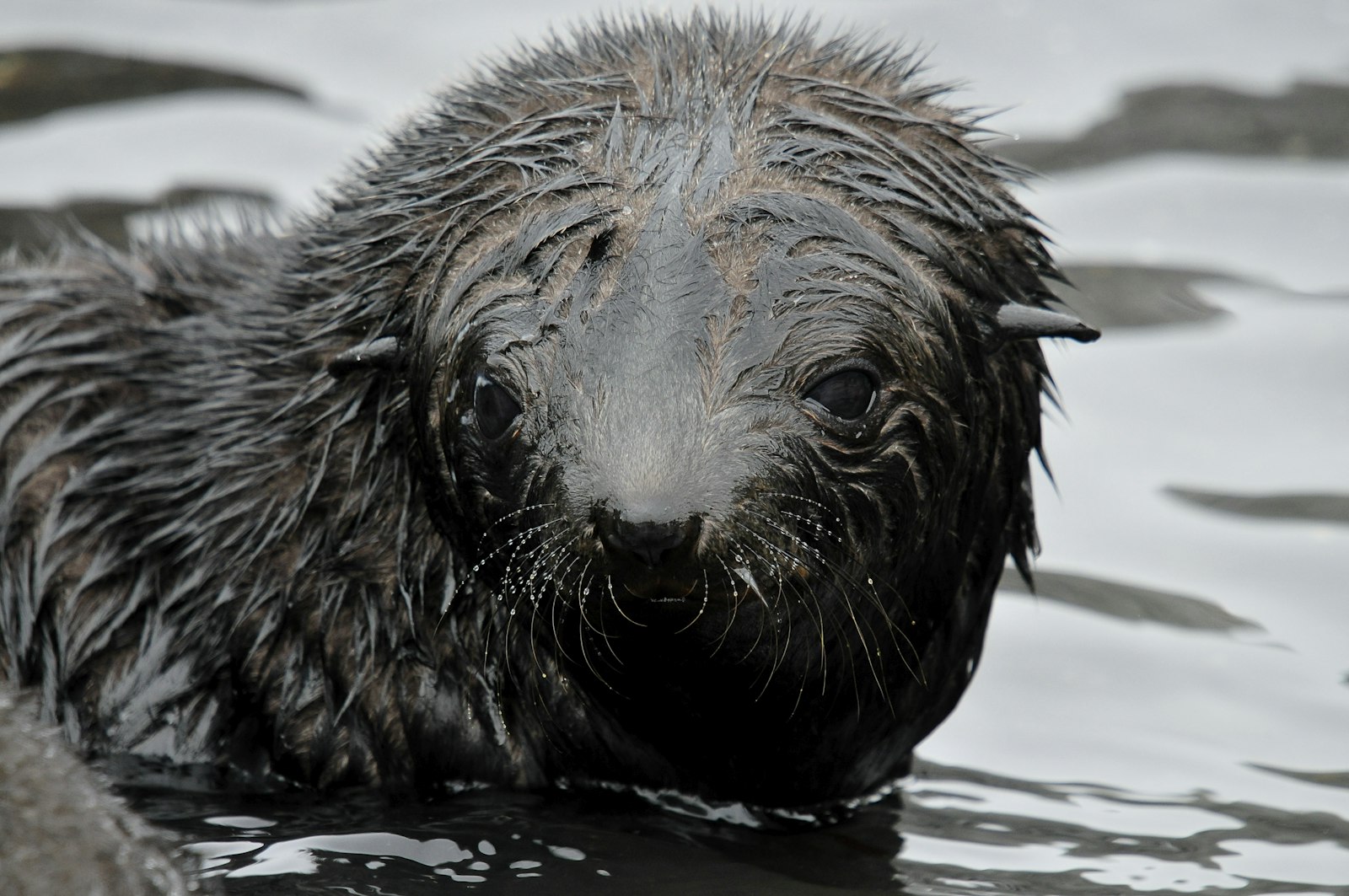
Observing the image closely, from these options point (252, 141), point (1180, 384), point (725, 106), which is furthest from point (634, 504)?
point (252, 141)

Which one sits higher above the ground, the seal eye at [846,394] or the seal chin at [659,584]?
the seal eye at [846,394]

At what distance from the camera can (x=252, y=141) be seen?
1167 cm

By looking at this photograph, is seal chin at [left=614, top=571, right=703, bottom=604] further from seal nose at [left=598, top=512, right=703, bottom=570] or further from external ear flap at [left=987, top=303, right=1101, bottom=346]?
external ear flap at [left=987, top=303, right=1101, bottom=346]

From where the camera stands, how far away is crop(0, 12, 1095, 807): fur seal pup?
205 inches

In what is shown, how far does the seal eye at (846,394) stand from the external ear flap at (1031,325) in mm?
560

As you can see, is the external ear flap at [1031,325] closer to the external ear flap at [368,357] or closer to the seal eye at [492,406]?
the seal eye at [492,406]

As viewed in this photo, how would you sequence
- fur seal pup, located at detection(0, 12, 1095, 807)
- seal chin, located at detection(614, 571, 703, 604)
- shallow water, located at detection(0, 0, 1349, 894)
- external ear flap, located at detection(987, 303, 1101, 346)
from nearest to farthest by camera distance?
seal chin, located at detection(614, 571, 703, 604)
fur seal pup, located at detection(0, 12, 1095, 807)
external ear flap, located at detection(987, 303, 1101, 346)
shallow water, located at detection(0, 0, 1349, 894)

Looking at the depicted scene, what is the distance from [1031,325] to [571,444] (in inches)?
57.1

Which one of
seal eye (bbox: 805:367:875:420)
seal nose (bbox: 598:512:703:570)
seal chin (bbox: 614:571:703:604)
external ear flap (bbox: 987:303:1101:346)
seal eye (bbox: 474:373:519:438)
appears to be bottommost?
seal chin (bbox: 614:571:703:604)

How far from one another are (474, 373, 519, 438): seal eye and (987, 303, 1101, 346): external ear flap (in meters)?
1.41

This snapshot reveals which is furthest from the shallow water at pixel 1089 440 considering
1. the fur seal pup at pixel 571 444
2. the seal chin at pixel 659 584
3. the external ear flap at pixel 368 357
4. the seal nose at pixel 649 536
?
the external ear flap at pixel 368 357

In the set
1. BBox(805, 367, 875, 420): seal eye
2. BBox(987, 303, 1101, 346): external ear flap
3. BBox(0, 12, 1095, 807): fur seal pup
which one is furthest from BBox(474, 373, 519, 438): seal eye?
BBox(987, 303, 1101, 346): external ear flap

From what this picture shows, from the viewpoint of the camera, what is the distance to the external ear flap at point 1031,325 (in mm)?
5695

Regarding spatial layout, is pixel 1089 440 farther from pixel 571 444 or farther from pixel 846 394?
pixel 571 444
